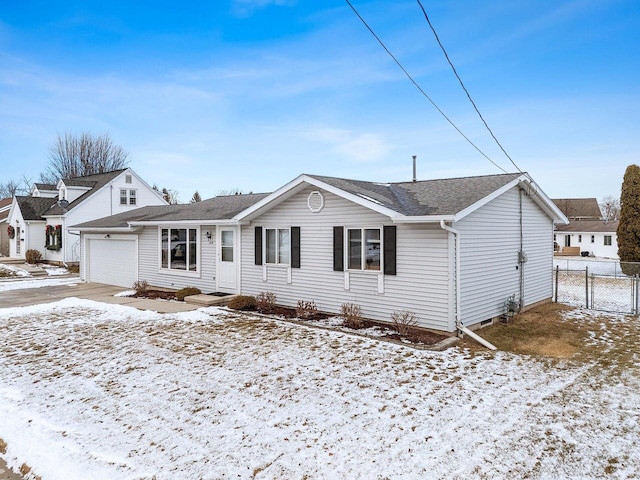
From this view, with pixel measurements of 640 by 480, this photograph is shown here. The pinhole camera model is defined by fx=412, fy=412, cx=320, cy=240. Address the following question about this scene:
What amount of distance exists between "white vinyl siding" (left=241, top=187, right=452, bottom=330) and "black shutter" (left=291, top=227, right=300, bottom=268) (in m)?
0.11

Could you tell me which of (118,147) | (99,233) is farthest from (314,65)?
(118,147)

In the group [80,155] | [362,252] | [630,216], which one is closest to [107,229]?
[362,252]

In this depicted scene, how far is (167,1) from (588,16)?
37.8ft

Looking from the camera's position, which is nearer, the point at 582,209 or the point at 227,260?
the point at 227,260

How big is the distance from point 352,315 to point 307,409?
4.52 meters

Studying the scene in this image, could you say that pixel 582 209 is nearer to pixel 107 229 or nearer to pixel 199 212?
pixel 199 212

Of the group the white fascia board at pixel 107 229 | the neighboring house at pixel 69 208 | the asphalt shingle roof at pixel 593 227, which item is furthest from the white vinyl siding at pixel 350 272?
the asphalt shingle roof at pixel 593 227

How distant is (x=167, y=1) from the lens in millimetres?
11453

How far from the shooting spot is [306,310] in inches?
430

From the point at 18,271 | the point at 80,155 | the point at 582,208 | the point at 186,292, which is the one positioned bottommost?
the point at 186,292

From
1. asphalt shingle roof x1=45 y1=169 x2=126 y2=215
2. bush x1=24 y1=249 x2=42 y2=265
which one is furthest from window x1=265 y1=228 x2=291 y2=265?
bush x1=24 y1=249 x2=42 y2=265

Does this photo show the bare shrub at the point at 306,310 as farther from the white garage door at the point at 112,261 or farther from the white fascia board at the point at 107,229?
the white garage door at the point at 112,261

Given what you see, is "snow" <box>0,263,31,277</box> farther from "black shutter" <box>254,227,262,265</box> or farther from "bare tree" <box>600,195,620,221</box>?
"bare tree" <box>600,195,620,221</box>

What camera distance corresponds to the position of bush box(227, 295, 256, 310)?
1191 centimetres
